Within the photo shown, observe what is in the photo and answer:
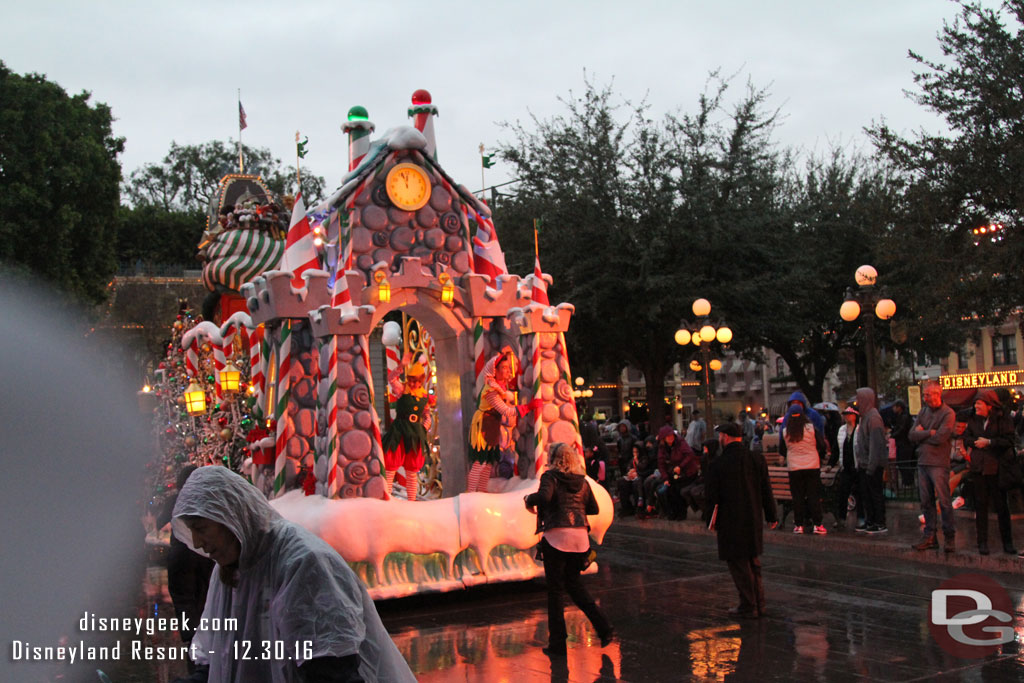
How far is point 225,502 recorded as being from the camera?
3.15m

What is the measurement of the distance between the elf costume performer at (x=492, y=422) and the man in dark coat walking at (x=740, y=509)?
2.90m

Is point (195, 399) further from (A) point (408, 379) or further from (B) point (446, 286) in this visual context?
(B) point (446, 286)

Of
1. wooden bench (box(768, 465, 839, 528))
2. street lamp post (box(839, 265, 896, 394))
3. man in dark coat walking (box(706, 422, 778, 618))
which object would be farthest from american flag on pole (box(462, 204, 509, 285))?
street lamp post (box(839, 265, 896, 394))

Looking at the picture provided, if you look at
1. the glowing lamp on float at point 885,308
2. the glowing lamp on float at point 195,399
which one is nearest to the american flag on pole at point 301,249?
the glowing lamp on float at point 195,399

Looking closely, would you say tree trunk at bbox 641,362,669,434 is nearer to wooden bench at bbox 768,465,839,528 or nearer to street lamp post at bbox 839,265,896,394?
street lamp post at bbox 839,265,896,394

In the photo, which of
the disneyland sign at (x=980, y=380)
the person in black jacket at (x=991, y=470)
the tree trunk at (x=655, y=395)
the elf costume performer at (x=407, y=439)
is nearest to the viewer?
the person in black jacket at (x=991, y=470)

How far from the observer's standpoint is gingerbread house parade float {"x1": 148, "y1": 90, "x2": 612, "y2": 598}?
1006 cm

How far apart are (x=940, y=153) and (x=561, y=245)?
9.94m

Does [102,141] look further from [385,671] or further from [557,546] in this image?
[385,671]

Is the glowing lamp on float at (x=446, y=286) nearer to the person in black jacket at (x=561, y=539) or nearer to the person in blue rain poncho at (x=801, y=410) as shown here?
the person in black jacket at (x=561, y=539)

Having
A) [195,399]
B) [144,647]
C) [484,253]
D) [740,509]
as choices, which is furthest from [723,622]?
[195,399]

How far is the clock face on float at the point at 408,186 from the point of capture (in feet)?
36.7

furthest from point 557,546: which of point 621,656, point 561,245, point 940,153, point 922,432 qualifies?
point 561,245

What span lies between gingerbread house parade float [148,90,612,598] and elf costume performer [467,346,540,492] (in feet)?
0.06
